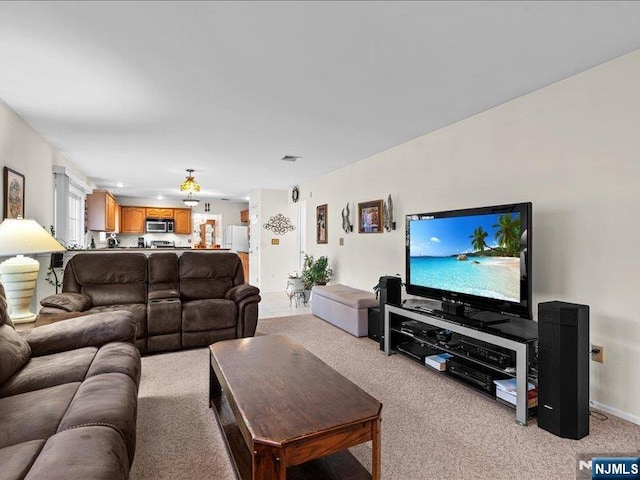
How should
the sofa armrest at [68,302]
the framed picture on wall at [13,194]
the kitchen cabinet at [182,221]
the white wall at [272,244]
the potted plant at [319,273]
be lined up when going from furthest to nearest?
the kitchen cabinet at [182,221] < the white wall at [272,244] < the potted plant at [319,273] < the sofa armrest at [68,302] < the framed picture on wall at [13,194]

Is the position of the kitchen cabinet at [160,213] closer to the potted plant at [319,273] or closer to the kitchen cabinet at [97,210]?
the kitchen cabinet at [97,210]

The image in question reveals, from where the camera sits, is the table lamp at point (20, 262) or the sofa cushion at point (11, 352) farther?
the table lamp at point (20, 262)

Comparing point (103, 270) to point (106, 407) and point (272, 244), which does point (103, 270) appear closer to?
point (106, 407)

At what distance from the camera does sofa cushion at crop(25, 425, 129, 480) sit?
39.3 inches

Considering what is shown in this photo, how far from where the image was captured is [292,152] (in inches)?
182

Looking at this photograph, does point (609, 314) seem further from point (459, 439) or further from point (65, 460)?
point (65, 460)

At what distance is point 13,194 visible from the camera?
10.2 feet

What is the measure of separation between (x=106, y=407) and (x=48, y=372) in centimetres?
64

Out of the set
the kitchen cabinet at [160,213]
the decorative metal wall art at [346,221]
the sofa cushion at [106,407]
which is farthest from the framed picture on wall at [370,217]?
the kitchen cabinet at [160,213]

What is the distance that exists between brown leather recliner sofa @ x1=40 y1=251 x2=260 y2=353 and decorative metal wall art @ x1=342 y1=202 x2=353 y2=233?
1.99 m

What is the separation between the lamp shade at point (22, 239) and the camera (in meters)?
2.39

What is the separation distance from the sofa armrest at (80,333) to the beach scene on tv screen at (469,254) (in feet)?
8.36

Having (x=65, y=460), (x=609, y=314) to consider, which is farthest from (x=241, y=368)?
(x=609, y=314)

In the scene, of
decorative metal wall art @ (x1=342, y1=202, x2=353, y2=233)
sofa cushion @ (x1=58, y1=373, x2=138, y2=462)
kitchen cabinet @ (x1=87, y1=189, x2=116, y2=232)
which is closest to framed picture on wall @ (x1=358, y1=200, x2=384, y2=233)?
decorative metal wall art @ (x1=342, y1=202, x2=353, y2=233)
